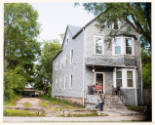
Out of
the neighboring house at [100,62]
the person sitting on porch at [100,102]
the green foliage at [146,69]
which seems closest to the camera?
the green foliage at [146,69]

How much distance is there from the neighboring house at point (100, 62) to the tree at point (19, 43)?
3.53 ft

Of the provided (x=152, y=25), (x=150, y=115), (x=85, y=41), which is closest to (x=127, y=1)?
(x=152, y=25)

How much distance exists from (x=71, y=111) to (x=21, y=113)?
1.47m

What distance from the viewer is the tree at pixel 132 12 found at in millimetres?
5680

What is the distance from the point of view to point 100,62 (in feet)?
23.8

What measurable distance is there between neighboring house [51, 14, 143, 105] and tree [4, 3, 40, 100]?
42.3 inches

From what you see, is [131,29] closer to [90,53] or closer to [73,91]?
[90,53]

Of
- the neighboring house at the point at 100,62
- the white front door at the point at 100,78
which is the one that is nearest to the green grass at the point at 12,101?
the neighboring house at the point at 100,62

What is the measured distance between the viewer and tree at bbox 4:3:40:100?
5.45 meters

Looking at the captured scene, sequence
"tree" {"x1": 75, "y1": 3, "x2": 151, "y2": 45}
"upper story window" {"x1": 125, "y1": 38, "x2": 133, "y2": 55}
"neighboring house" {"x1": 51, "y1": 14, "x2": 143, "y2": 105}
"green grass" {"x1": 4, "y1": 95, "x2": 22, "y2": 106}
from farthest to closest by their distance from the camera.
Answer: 1. "upper story window" {"x1": 125, "y1": 38, "x2": 133, "y2": 55}
2. "neighboring house" {"x1": 51, "y1": 14, "x2": 143, "y2": 105}
3. "tree" {"x1": 75, "y1": 3, "x2": 151, "y2": 45}
4. "green grass" {"x1": 4, "y1": 95, "x2": 22, "y2": 106}

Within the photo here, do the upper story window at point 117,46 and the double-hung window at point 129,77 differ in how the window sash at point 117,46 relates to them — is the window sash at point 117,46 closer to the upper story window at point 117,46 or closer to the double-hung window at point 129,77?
the upper story window at point 117,46

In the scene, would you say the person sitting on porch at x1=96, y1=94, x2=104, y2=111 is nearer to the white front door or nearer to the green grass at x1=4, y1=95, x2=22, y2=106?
the white front door

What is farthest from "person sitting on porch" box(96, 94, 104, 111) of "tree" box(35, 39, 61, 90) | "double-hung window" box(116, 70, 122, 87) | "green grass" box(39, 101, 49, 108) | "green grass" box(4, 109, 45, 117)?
"green grass" box(4, 109, 45, 117)

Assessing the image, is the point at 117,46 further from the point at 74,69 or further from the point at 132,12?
the point at 74,69
